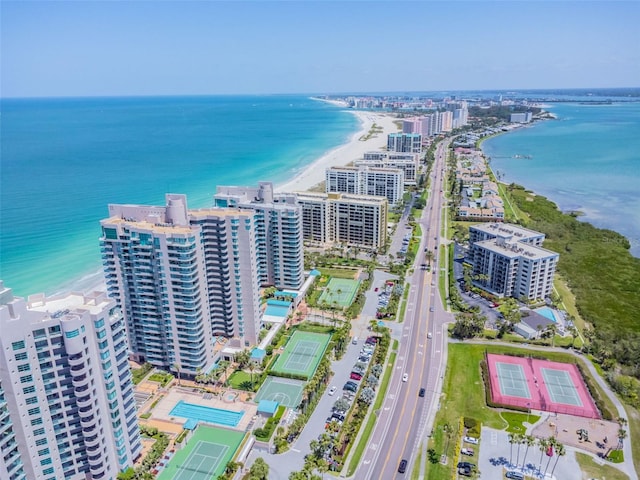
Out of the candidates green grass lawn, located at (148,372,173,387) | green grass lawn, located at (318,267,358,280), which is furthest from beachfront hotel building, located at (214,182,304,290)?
green grass lawn, located at (148,372,173,387)

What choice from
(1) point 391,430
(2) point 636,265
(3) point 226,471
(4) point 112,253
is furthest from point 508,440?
(2) point 636,265

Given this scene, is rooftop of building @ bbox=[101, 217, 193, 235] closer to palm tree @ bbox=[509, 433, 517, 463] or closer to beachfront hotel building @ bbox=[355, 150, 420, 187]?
palm tree @ bbox=[509, 433, 517, 463]

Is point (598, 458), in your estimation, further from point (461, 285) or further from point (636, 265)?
point (636, 265)

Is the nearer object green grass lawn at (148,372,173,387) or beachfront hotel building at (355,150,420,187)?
green grass lawn at (148,372,173,387)

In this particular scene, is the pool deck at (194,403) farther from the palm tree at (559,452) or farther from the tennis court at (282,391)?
the palm tree at (559,452)

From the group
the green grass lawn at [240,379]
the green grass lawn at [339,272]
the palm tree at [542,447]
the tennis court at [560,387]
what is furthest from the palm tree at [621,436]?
the green grass lawn at [339,272]

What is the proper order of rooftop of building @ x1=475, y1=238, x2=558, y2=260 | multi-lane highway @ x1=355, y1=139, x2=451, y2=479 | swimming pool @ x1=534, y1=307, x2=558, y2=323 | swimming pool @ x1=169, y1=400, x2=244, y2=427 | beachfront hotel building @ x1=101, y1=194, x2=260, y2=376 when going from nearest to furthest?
multi-lane highway @ x1=355, y1=139, x2=451, y2=479
swimming pool @ x1=169, y1=400, x2=244, y2=427
beachfront hotel building @ x1=101, y1=194, x2=260, y2=376
swimming pool @ x1=534, y1=307, x2=558, y2=323
rooftop of building @ x1=475, y1=238, x2=558, y2=260
